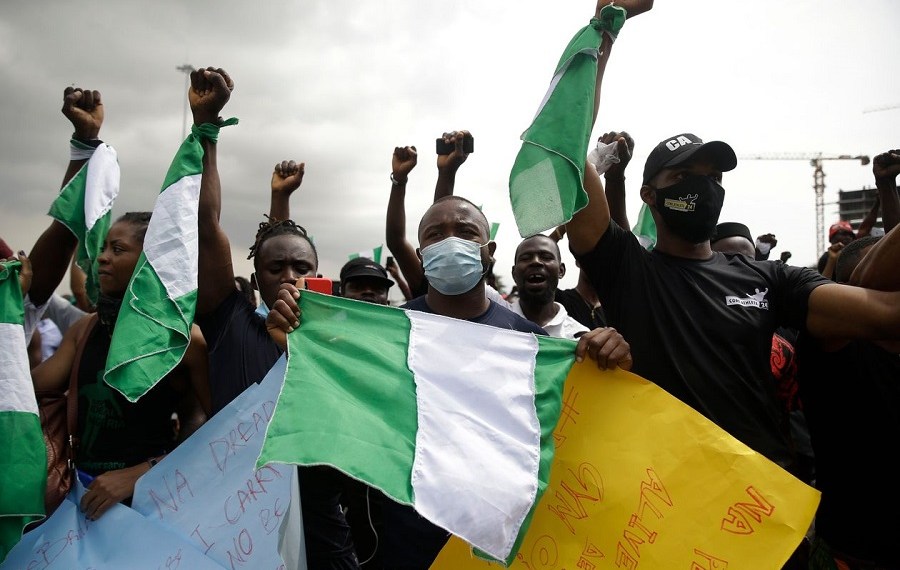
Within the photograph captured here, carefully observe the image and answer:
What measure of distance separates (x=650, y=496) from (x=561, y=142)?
1.38 meters

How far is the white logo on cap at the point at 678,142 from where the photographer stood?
8.50 feet

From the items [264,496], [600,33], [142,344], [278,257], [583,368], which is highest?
[600,33]

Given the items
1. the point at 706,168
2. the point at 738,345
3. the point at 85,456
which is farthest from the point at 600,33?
the point at 85,456

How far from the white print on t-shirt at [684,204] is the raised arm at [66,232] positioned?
3.16m

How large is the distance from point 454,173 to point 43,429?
2819 millimetres

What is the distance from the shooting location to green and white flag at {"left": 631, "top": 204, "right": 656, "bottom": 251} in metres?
4.55

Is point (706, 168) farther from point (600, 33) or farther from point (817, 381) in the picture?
point (817, 381)

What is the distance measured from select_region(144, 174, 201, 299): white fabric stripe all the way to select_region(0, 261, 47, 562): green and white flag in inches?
29.5

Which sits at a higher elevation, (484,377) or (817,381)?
(484,377)

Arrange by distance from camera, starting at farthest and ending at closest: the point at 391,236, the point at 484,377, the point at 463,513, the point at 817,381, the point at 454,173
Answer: the point at 391,236
the point at 454,173
the point at 817,381
the point at 484,377
the point at 463,513

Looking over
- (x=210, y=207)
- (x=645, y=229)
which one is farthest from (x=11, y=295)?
(x=645, y=229)

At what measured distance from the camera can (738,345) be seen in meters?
2.28

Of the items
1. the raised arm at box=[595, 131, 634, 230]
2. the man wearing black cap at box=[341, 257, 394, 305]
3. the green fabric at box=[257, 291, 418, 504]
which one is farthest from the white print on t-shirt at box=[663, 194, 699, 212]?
the man wearing black cap at box=[341, 257, 394, 305]

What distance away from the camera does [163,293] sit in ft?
8.13
